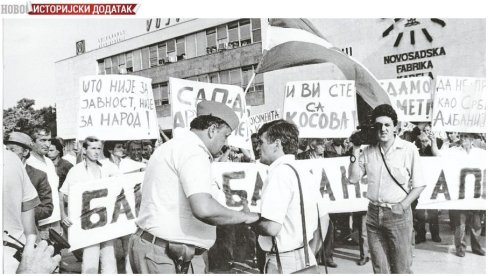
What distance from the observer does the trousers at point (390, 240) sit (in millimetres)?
3703

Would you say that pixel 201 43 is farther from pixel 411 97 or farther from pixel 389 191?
pixel 389 191

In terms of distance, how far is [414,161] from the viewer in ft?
12.8

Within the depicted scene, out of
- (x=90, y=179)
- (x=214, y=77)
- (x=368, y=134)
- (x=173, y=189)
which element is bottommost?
(x=90, y=179)

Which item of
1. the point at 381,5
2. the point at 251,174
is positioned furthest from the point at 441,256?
the point at 381,5

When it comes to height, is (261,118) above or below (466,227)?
above

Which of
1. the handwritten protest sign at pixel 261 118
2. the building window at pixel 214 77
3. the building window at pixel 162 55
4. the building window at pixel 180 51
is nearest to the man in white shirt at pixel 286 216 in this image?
the handwritten protest sign at pixel 261 118

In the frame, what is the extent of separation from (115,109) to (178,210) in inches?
123

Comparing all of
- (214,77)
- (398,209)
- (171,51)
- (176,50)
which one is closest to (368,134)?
(398,209)

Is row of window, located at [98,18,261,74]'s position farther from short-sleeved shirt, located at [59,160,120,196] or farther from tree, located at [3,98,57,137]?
short-sleeved shirt, located at [59,160,120,196]

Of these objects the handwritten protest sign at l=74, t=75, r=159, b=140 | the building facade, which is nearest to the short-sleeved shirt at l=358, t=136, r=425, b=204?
the building facade

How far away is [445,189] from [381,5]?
7.49ft

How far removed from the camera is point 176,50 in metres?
11.1

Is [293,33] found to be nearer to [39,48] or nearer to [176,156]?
[39,48]

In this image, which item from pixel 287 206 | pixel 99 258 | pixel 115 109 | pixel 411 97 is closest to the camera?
pixel 287 206
